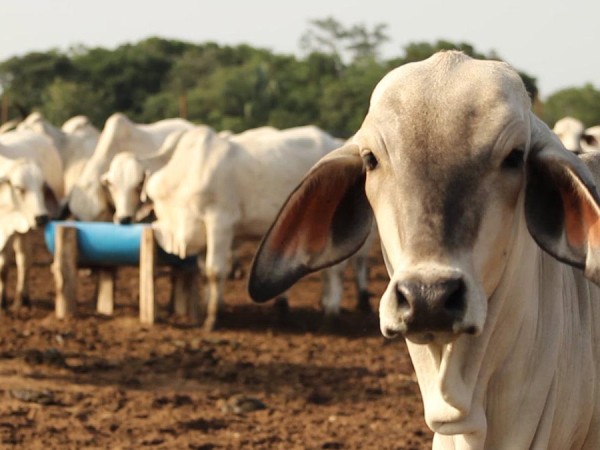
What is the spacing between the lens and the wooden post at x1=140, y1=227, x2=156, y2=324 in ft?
32.8

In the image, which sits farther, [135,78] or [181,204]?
[135,78]

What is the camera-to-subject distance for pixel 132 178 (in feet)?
35.9

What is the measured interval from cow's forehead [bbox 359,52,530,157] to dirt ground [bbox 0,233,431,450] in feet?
10.4

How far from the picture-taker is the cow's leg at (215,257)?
10102 mm

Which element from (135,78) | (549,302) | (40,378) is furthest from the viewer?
(135,78)

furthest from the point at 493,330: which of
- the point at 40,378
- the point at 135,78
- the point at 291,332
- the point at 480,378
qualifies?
the point at 135,78

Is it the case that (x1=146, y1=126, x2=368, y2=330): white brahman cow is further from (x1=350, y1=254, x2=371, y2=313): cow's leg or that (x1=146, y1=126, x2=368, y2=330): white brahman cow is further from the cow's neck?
the cow's neck

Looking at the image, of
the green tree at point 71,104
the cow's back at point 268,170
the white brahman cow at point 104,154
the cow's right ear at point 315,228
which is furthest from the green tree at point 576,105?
the cow's right ear at point 315,228

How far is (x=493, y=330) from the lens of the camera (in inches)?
129

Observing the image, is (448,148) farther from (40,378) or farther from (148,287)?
(148,287)

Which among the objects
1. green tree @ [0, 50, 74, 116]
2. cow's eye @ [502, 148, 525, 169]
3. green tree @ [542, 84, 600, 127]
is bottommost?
green tree @ [0, 50, 74, 116]

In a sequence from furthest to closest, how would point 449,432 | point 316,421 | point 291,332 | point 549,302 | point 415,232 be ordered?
point 291,332 → point 316,421 → point 549,302 → point 449,432 → point 415,232

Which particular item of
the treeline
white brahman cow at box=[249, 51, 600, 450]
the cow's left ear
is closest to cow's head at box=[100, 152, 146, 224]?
white brahman cow at box=[249, 51, 600, 450]

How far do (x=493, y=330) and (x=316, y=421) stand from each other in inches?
141
